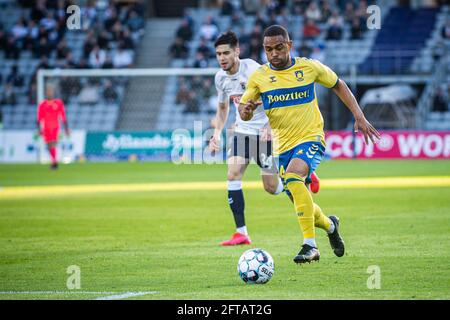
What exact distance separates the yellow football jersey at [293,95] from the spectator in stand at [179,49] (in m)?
29.2

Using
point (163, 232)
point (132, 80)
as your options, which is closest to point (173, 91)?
point (132, 80)

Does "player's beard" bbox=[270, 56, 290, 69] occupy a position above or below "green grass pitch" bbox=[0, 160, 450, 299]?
above

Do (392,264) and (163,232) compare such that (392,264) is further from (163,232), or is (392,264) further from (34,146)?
(34,146)

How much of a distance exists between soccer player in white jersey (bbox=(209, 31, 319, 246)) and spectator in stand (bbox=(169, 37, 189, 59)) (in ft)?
86.8

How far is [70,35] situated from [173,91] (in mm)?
7221

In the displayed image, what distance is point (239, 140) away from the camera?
12.3 meters

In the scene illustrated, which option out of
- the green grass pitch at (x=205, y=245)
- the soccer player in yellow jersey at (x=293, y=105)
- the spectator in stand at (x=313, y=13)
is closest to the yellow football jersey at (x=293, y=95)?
the soccer player in yellow jersey at (x=293, y=105)

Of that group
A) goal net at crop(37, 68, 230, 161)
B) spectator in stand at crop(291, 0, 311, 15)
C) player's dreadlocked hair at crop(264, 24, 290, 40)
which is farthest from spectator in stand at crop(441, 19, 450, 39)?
player's dreadlocked hair at crop(264, 24, 290, 40)

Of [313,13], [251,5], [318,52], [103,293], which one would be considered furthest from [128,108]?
[103,293]

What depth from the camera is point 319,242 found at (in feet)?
39.3

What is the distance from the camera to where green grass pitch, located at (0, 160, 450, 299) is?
8.45 meters

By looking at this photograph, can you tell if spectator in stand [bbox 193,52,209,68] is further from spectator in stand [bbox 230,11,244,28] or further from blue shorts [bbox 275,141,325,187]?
blue shorts [bbox 275,141,325,187]

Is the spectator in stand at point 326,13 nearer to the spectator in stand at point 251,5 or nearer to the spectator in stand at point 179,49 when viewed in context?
the spectator in stand at point 251,5

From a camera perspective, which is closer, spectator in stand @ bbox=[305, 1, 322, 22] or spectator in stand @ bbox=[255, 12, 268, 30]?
spectator in stand @ bbox=[255, 12, 268, 30]
